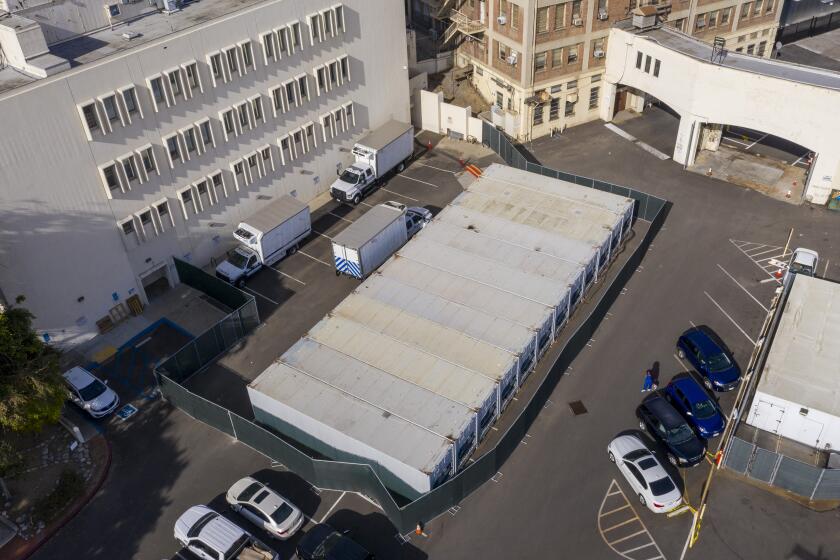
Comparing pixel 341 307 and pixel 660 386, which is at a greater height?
pixel 341 307

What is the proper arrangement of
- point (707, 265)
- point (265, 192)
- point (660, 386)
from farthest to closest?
point (265, 192), point (707, 265), point (660, 386)

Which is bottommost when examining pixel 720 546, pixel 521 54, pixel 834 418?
pixel 720 546

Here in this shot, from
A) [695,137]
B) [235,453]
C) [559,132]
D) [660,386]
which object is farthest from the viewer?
[559,132]

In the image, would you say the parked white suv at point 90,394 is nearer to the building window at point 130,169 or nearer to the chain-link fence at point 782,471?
the building window at point 130,169

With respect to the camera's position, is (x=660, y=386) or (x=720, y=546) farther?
(x=660, y=386)

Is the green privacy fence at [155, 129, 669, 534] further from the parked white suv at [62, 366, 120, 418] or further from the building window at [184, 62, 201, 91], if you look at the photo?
the building window at [184, 62, 201, 91]

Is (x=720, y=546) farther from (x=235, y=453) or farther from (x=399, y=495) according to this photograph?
(x=235, y=453)

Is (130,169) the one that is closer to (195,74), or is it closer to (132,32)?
(195,74)

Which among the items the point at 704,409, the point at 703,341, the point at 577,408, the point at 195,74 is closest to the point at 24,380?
the point at 195,74

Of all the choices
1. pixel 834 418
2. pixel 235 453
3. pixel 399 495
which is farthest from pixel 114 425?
pixel 834 418
